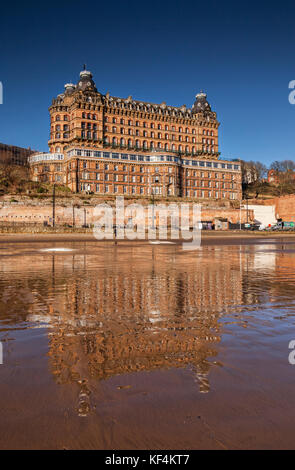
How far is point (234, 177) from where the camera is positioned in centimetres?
10531

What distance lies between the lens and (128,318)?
7.14 metres

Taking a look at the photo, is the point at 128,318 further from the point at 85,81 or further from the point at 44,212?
the point at 85,81

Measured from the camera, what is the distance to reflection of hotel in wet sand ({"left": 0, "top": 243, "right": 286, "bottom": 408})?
466 centimetres

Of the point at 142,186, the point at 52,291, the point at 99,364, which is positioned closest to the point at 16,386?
the point at 99,364

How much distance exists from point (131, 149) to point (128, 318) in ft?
311

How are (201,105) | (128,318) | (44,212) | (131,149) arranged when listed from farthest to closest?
1. (201,105)
2. (131,149)
3. (44,212)
4. (128,318)

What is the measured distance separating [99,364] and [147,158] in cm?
9232

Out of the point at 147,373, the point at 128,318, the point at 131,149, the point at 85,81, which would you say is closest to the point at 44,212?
the point at 131,149

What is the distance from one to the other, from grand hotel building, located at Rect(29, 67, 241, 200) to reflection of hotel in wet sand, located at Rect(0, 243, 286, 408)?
74.5 m

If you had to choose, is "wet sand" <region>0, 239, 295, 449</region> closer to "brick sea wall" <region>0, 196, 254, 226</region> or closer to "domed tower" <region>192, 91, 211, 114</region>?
"brick sea wall" <region>0, 196, 254, 226</region>

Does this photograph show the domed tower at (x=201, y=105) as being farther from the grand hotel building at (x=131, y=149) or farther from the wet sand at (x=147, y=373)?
the wet sand at (x=147, y=373)

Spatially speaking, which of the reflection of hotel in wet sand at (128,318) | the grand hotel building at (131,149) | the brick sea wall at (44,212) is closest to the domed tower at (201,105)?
the grand hotel building at (131,149)

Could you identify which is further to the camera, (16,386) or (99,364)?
(99,364)
